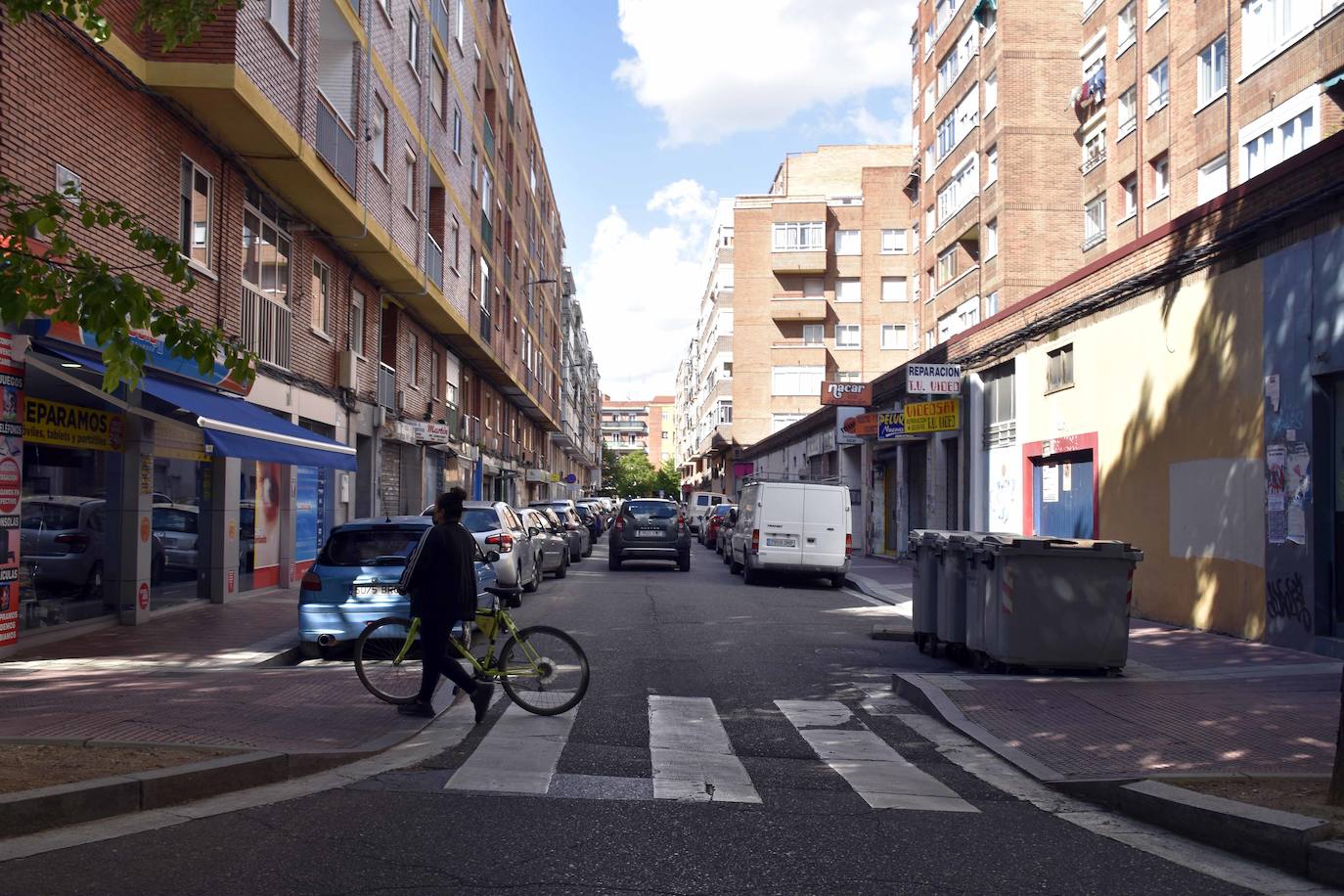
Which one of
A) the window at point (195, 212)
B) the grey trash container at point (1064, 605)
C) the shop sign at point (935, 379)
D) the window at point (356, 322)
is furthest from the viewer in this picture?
the shop sign at point (935, 379)

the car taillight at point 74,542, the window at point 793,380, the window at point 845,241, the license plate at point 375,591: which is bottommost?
the license plate at point 375,591

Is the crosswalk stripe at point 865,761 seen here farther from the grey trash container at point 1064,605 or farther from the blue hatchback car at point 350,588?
the blue hatchback car at point 350,588

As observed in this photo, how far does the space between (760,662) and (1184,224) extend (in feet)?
26.6

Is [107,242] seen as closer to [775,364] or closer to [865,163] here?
[775,364]

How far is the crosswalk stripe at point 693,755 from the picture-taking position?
621cm

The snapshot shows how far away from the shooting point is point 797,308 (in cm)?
6200

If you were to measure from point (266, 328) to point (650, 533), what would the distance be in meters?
10.8

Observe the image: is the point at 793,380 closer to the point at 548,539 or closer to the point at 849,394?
the point at 849,394

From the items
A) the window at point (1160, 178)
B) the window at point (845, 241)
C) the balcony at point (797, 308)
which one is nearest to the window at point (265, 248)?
the window at point (1160, 178)

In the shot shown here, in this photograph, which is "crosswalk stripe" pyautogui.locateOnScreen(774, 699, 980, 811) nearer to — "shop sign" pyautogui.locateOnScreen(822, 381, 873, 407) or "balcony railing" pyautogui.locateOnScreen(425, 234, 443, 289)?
"balcony railing" pyautogui.locateOnScreen(425, 234, 443, 289)

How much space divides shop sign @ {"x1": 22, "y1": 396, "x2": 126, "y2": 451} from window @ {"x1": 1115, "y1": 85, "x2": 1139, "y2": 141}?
26.9 metres

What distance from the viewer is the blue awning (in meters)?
11.5

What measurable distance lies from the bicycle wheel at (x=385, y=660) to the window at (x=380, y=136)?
13.5 m

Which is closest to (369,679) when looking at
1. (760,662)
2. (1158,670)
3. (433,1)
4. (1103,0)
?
(760,662)
